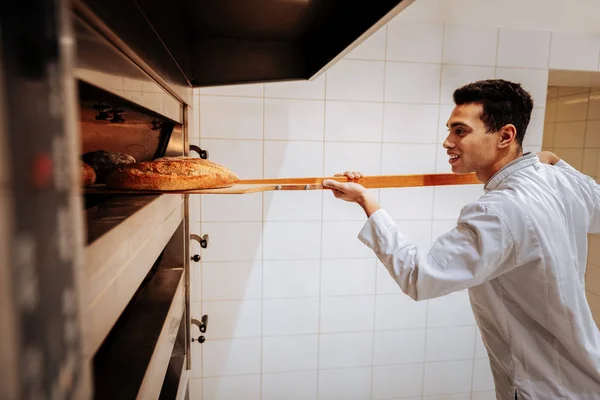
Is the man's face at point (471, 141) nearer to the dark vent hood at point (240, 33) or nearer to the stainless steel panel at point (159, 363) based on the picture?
the dark vent hood at point (240, 33)

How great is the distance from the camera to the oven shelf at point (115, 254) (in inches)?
15.2

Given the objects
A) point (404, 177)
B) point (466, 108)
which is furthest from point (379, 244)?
point (466, 108)

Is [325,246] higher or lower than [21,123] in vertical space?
lower

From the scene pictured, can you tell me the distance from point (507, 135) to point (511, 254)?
16.6 inches

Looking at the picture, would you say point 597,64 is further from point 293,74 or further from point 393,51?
point 293,74

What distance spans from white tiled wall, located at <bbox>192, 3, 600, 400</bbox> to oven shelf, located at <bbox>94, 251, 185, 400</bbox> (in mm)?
897

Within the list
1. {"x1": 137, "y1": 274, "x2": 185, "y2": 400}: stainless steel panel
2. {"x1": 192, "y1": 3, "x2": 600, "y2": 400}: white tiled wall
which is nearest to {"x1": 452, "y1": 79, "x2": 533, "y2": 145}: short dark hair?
{"x1": 192, "y1": 3, "x2": 600, "y2": 400}: white tiled wall

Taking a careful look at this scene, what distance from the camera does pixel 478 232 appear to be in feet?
3.50

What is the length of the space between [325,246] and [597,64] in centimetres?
188

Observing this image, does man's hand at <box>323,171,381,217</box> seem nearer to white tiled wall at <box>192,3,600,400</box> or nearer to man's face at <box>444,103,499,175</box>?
man's face at <box>444,103,499,175</box>

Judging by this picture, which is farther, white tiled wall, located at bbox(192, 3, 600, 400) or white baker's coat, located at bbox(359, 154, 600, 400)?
white tiled wall, located at bbox(192, 3, 600, 400)

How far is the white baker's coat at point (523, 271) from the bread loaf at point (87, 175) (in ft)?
2.74

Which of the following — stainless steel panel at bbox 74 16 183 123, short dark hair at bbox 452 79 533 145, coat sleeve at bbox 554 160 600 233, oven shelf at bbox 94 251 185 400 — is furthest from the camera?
coat sleeve at bbox 554 160 600 233

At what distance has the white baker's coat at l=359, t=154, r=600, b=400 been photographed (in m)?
1.08
